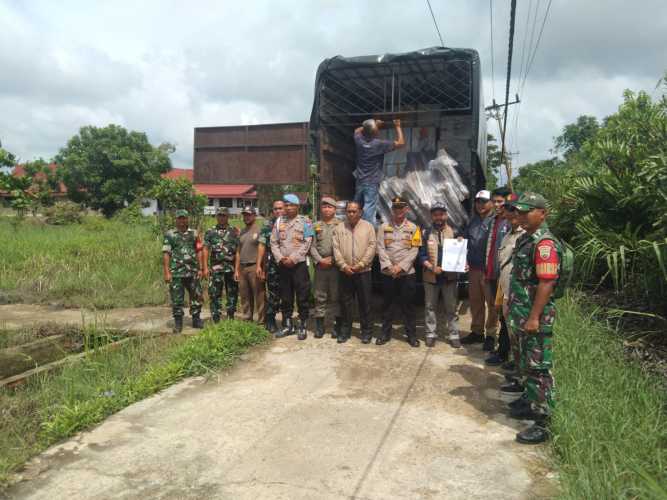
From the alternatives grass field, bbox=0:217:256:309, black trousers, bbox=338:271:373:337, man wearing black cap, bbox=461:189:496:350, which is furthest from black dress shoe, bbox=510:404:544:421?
grass field, bbox=0:217:256:309

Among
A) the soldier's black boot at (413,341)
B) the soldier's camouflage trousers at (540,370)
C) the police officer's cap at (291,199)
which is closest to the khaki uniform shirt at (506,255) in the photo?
the soldier's camouflage trousers at (540,370)

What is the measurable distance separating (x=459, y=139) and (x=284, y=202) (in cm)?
263

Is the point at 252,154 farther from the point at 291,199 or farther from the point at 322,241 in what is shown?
the point at 322,241

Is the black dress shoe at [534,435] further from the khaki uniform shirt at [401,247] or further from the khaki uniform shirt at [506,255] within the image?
the khaki uniform shirt at [401,247]

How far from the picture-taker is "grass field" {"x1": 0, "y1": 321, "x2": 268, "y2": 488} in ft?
10.1

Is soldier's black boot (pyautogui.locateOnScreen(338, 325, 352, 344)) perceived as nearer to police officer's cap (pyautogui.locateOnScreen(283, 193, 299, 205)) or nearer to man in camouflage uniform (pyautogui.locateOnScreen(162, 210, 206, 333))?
police officer's cap (pyautogui.locateOnScreen(283, 193, 299, 205))

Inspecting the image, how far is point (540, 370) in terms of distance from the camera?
118 inches

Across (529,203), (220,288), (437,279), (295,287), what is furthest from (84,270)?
(529,203)

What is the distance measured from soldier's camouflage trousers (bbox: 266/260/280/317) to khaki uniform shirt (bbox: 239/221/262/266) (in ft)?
0.74

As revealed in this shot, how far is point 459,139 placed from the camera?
636cm

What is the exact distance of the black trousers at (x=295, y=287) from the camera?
5289mm

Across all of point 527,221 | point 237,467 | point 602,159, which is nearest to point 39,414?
point 237,467

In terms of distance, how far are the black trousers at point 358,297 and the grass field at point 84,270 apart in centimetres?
377

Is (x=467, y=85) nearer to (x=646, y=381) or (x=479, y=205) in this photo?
(x=479, y=205)
